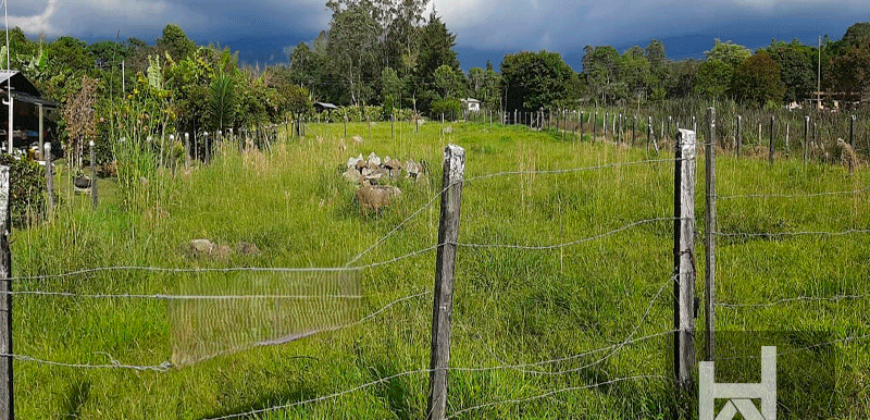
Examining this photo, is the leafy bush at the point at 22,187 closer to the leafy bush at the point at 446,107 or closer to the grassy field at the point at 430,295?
the grassy field at the point at 430,295

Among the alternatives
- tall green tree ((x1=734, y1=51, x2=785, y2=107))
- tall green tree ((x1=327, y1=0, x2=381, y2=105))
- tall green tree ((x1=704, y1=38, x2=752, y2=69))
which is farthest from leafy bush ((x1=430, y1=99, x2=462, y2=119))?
tall green tree ((x1=704, y1=38, x2=752, y2=69))

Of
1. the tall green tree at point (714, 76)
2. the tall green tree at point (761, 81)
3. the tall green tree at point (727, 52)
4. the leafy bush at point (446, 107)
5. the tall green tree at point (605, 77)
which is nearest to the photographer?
the tall green tree at point (761, 81)

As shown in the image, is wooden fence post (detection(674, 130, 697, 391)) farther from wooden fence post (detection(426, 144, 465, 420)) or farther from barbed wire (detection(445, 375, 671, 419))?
wooden fence post (detection(426, 144, 465, 420))

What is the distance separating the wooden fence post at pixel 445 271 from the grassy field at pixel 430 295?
0.52ft

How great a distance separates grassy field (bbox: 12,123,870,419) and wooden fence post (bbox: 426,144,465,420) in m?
0.16

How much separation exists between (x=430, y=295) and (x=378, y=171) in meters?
5.59

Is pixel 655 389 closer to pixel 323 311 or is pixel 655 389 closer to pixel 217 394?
pixel 323 311

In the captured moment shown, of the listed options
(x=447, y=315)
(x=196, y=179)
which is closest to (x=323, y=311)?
(x=447, y=315)

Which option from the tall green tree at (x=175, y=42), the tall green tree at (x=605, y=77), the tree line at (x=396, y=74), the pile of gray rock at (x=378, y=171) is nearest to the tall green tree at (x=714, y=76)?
the tree line at (x=396, y=74)

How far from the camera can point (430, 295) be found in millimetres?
5191

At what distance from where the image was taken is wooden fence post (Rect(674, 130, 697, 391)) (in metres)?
3.02

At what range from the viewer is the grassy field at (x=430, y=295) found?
3.53 metres

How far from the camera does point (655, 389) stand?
3430mm

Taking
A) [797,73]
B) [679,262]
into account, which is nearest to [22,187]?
[679,262]
